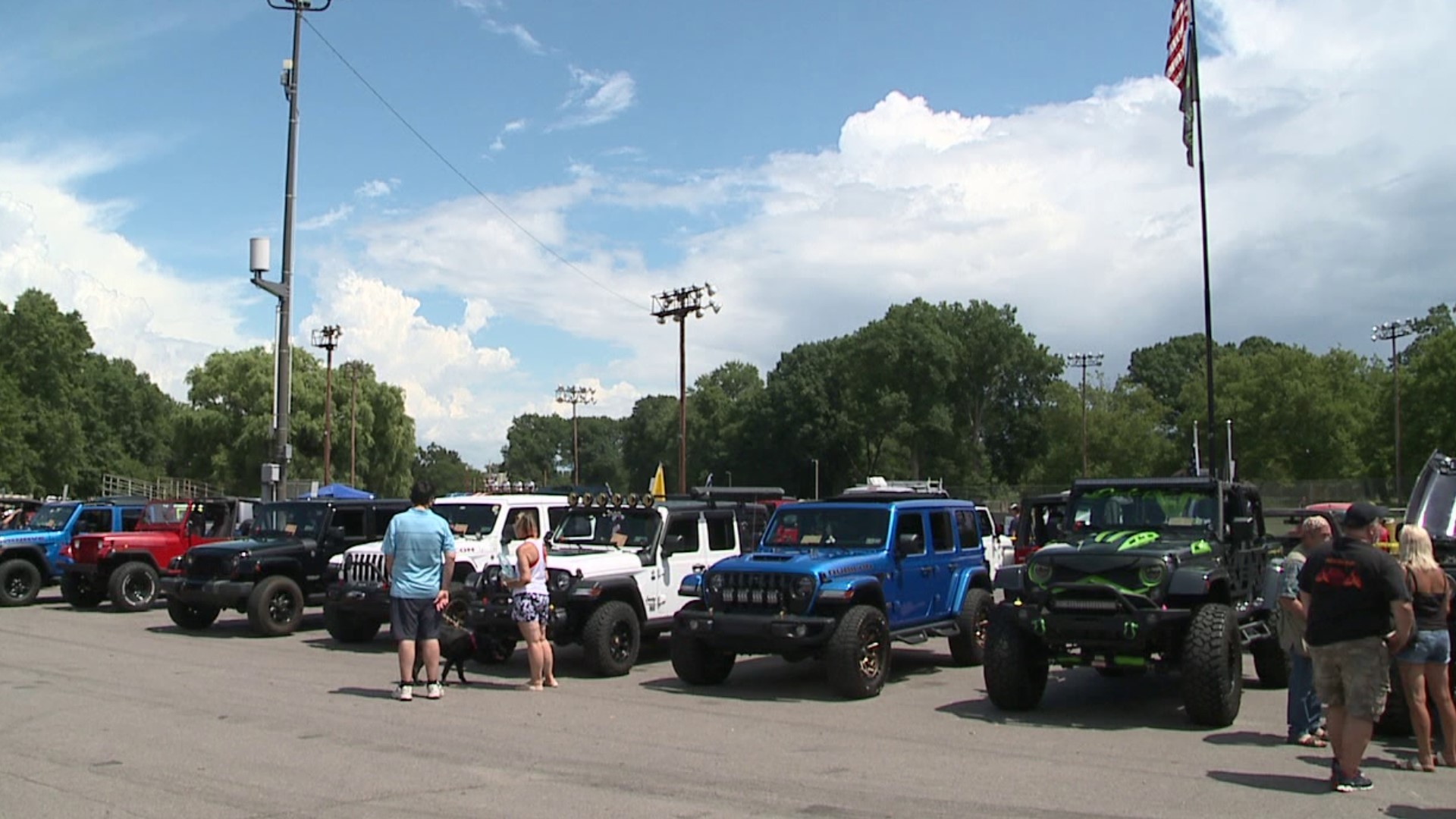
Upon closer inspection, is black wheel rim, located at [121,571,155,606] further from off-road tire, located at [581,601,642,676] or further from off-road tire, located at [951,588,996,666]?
off-road tire, located at [951,588,996,666]

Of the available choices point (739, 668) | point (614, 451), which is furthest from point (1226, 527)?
point (614, 451)

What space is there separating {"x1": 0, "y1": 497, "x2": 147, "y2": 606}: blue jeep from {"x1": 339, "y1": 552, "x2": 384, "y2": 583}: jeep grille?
27.9ft

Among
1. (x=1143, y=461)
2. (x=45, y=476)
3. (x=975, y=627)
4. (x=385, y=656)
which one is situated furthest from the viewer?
(x=1143, y=461)

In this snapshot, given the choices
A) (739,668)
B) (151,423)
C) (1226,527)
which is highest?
(151,423)

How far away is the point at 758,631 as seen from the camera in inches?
453

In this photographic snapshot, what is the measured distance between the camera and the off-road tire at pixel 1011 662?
10711 millimetres

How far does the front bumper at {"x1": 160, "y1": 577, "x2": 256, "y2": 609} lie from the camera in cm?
1688

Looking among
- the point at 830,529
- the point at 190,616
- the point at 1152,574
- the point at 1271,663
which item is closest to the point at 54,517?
the point at 190,616

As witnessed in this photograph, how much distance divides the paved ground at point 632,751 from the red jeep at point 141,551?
7.28m

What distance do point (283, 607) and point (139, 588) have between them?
494 cm

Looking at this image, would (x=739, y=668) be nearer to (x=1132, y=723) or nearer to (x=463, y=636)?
(x=463, y=636)

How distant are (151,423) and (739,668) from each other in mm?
107529

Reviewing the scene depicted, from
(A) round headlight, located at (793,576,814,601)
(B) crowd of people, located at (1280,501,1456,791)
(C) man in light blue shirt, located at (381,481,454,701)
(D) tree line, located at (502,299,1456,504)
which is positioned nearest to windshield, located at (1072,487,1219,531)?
(A) round headlight, located at (793,576,814,601)

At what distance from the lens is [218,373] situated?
71.1 meters
